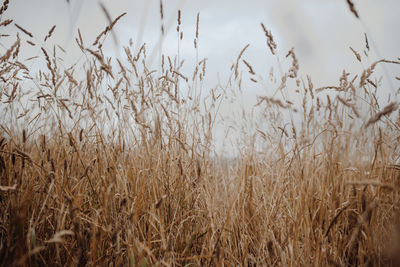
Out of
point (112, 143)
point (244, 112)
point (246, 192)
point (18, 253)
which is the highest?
point (244, 112)

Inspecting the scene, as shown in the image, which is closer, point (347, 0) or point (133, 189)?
point (347, 0)

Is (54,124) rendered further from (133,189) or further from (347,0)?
(347,0)

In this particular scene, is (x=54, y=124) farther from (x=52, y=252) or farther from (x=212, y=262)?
(x=212, y=262)

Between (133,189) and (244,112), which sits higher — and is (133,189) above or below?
below

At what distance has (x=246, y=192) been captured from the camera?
1.49 meters

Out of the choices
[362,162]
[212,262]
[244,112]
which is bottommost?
[212,262]

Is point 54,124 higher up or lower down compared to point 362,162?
higher up

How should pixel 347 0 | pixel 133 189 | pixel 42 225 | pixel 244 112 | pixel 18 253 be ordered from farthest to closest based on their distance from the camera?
1. pixel 244 112
2. pixel 133 189
3. pixel 42 225
4. pixel 347 0
5. pixel 18 253

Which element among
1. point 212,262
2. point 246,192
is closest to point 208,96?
point 246,192

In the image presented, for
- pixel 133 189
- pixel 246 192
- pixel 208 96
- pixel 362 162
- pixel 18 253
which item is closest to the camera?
pixel 18 253

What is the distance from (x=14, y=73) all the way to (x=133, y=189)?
1555 mm

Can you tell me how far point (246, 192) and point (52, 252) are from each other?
1.05 meters

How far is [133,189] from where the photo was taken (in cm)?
132

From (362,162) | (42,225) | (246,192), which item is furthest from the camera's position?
(362,162)
